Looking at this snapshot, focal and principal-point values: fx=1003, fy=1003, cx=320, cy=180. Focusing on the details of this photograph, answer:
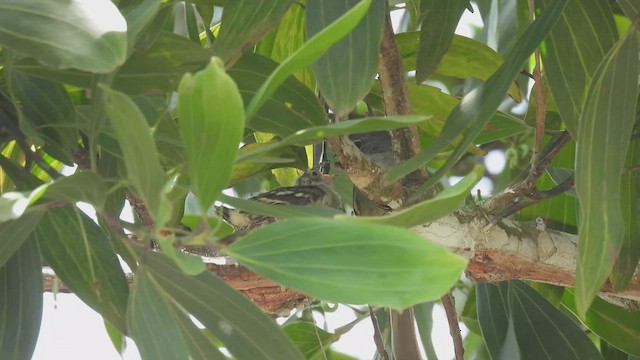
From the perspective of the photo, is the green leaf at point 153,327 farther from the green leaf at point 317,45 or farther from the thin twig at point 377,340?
the thin twig at point 377,340

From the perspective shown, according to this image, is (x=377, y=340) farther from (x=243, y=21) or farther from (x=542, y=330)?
(x=243, y=21)

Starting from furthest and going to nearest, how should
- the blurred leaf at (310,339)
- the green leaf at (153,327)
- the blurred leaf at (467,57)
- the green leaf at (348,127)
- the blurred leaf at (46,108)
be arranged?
1. the blurred leaf at (310,339)
2. the blurred leaf at (467,57)
3. the blurred leaf at (46,108)
4. the green leaf at (153,327)
5. the green leaf at (348,127)

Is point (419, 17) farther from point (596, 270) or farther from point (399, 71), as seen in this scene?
point (596, 270)

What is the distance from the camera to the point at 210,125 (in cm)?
69

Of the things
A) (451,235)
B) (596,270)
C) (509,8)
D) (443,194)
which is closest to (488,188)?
(509,8)

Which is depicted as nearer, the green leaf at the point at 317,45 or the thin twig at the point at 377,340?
the green leaf at the point at 317,45

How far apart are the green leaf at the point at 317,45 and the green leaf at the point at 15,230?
0.91ft

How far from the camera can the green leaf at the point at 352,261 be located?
0.65 meters

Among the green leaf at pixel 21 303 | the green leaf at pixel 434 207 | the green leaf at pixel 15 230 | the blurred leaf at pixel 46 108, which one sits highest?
the blurred leaf at pixel 46 108

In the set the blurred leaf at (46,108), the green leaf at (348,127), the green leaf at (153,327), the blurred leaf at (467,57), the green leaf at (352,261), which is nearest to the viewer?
the green leaf at (352,261)

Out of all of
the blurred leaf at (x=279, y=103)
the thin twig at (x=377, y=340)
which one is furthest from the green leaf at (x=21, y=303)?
the thin twig at (x=377, y=340)

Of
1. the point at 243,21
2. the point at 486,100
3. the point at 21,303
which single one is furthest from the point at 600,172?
the point at 21,303

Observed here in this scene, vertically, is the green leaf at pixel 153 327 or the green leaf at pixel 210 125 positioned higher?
the green leaf at pixel 210 125

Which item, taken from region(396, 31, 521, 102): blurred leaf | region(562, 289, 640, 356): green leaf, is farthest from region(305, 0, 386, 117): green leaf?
region(562, 289, 640, 356): green leaf
